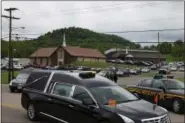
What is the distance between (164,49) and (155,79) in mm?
98485

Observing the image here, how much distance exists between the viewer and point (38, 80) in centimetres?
1127

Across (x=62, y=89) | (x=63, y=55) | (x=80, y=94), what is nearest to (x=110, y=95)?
(x=80, y=94)

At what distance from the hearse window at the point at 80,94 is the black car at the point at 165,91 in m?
7.40

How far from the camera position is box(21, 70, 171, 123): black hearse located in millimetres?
7984

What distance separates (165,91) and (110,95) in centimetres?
759

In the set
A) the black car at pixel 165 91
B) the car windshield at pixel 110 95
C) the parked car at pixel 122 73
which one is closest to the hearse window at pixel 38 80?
the car windshield at pixel 110 95

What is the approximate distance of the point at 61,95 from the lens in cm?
978

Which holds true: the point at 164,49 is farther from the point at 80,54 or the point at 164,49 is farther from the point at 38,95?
the point at 38,95

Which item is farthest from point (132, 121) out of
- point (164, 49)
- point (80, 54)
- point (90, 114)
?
point (164, 49)

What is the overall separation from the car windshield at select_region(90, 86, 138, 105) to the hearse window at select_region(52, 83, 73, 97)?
0.89m

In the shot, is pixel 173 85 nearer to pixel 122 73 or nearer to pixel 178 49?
pixel 122 73

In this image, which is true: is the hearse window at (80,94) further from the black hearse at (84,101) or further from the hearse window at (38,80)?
the hearse window at (38,80)

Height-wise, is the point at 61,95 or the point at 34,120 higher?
the point at 61,95

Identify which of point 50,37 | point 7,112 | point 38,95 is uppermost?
point 50,37
